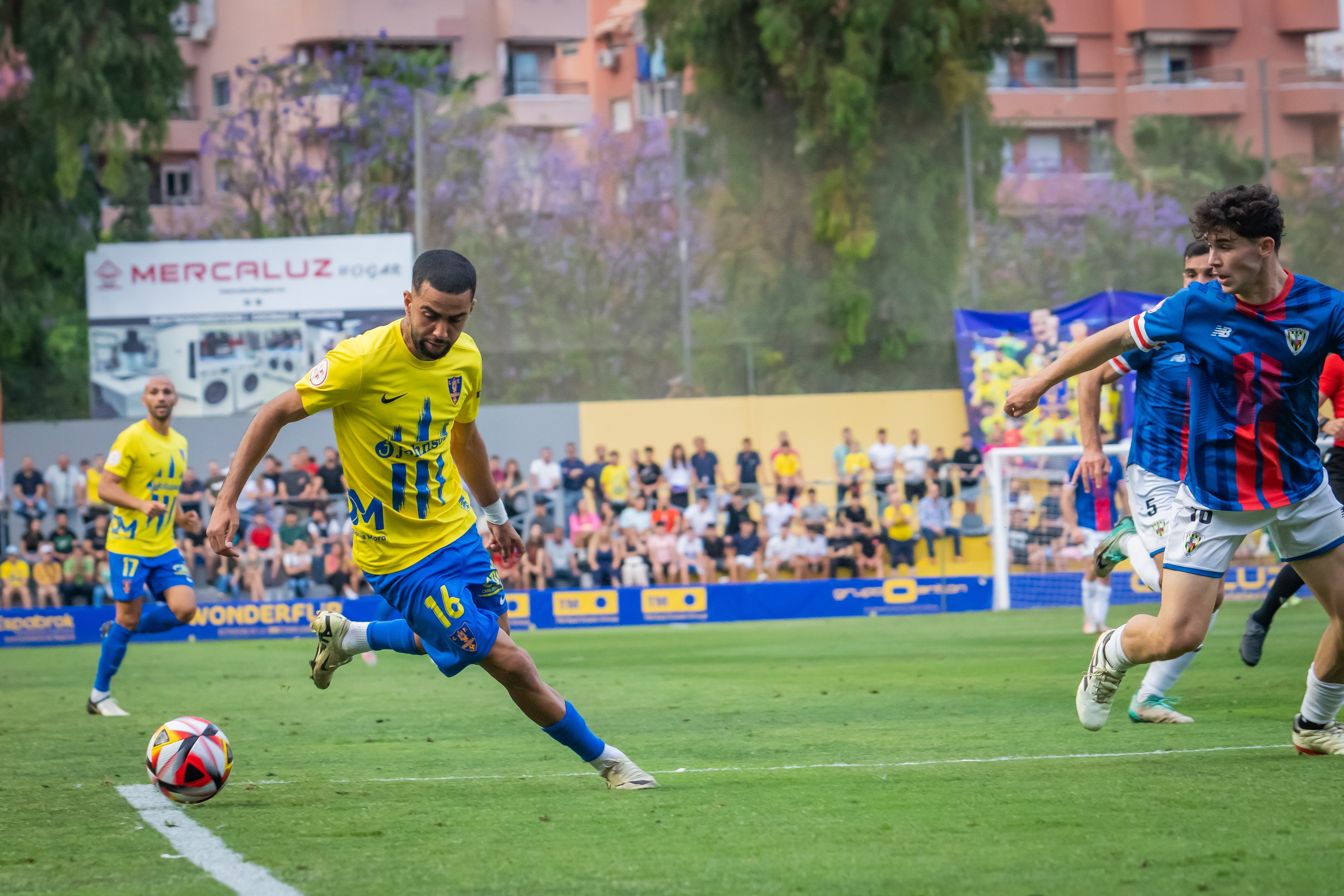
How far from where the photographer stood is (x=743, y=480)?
23.8 meters

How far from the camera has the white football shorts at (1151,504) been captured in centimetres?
816

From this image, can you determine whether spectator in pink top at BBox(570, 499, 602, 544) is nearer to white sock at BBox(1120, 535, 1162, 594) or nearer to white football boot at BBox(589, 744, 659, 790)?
white sock at BBox(1120, 535, 1162, 594)

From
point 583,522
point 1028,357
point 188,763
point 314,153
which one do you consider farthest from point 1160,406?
point 314,153

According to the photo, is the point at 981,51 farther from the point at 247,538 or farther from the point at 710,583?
the point at 247,538

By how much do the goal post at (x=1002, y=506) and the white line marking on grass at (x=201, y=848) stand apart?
1445 centimetres

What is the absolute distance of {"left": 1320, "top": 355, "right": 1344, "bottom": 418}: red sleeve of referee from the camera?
28.3 ft

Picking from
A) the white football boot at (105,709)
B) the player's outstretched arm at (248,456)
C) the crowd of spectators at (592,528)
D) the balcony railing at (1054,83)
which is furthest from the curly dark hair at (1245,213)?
the balcony railing at (1054,83)

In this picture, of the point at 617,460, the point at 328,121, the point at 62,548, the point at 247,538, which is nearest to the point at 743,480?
the point at 617,460

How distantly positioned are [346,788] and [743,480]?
17645mm

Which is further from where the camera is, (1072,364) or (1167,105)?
(1167,105)

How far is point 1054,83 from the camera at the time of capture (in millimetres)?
28969

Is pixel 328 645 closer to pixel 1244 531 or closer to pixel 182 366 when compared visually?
pixel 1244 531

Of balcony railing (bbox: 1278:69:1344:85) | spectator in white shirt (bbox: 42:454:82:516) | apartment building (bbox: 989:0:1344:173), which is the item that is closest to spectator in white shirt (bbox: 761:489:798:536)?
apartment building (bbox: 989:0:1344:173)

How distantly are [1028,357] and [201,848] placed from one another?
895 inches
